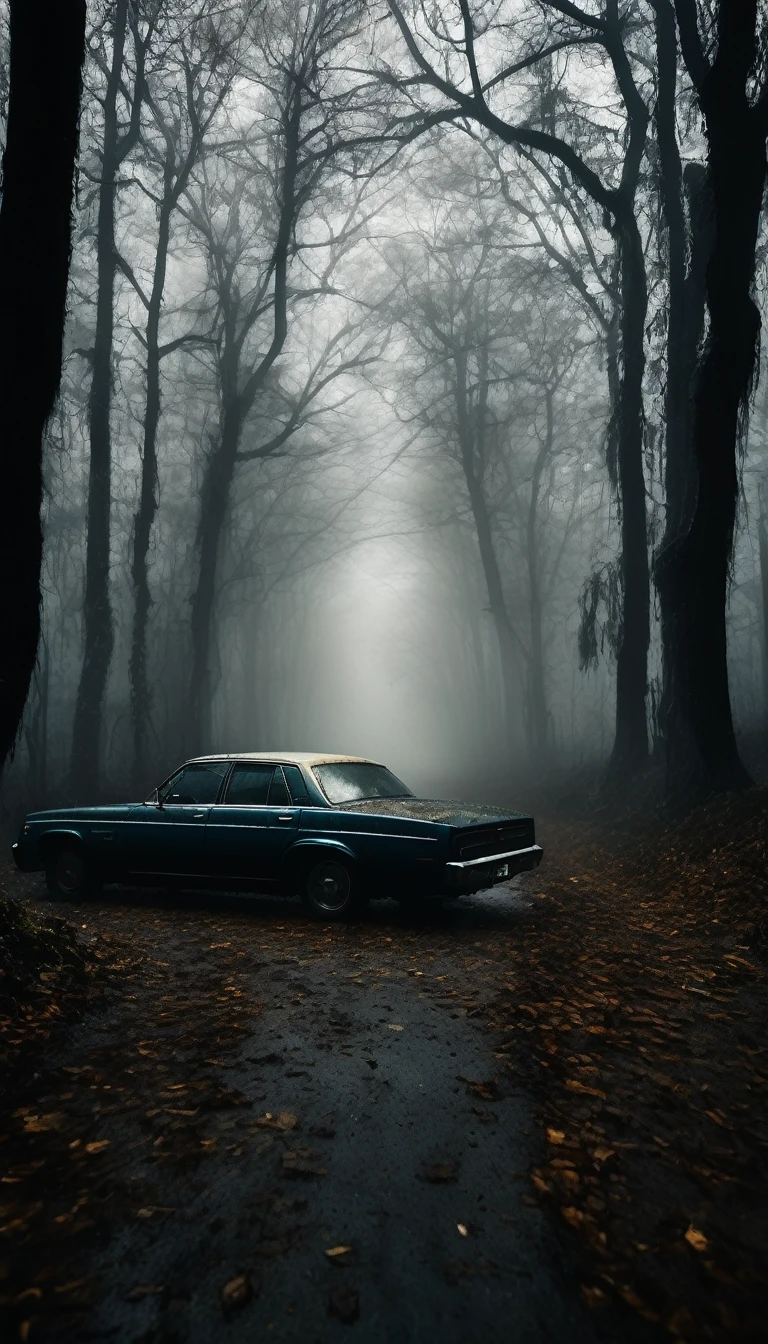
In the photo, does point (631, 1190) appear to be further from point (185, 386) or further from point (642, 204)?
point (185, 386)

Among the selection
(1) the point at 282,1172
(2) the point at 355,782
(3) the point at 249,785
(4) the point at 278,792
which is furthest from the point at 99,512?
(1) the point at 282,1172

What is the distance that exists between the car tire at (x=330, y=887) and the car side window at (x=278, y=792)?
66 cm

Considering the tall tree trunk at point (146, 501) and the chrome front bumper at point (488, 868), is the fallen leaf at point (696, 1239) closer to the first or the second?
the chrome front bumper at point (488, 868)

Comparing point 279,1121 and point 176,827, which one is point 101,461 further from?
point 279,1121

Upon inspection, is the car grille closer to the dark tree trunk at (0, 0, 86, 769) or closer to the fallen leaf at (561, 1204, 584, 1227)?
the dark tree trunk at (0, 0, 86, 769)

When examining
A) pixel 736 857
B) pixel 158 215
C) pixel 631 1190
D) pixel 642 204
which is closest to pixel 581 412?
pixel 642 204

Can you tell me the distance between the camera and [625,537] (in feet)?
50.2

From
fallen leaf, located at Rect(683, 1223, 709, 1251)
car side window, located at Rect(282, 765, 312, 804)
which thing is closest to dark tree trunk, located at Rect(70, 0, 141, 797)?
car side window, located at Rect(282, 765, 312, 804)

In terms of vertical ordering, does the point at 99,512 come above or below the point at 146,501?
below

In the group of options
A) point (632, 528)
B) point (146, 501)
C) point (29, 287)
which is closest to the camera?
point (29, 287)

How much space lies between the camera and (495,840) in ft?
24.0

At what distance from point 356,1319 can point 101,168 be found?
795 inches

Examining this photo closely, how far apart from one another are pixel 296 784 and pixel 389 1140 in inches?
186

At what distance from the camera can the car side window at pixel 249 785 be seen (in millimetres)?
8016
